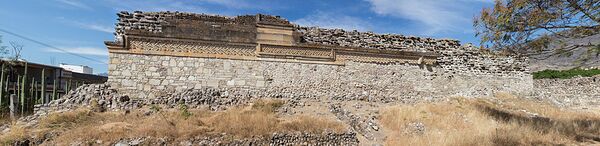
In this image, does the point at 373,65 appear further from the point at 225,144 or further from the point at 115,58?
the point at 115,58

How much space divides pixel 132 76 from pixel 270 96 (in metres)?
3.96

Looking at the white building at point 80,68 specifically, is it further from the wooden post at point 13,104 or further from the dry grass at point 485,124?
the dry grass at point 485,124

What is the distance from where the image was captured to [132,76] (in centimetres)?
1025

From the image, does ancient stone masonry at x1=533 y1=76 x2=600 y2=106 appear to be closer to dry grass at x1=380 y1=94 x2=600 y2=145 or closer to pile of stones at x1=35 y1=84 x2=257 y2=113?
dry grass at x1=380 y1=94 x2=600 y2=145

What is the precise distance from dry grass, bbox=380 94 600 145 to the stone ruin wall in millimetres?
1178

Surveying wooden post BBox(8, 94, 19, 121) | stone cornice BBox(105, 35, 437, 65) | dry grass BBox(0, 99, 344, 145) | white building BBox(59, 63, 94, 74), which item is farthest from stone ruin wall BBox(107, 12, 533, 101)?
white building BBox(59, 63, 94, 74)

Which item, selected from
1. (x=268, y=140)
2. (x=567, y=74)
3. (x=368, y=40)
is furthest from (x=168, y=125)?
(x=567, y=74)

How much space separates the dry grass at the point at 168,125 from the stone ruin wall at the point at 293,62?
1.43 m

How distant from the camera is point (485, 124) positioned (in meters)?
10.1

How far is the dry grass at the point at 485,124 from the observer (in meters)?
8.39

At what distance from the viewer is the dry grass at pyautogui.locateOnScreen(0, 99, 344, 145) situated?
7.61 metres

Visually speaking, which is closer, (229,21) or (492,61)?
(229,21)

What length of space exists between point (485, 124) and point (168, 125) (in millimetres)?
8213

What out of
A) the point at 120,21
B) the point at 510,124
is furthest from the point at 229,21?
the point at 510,124
